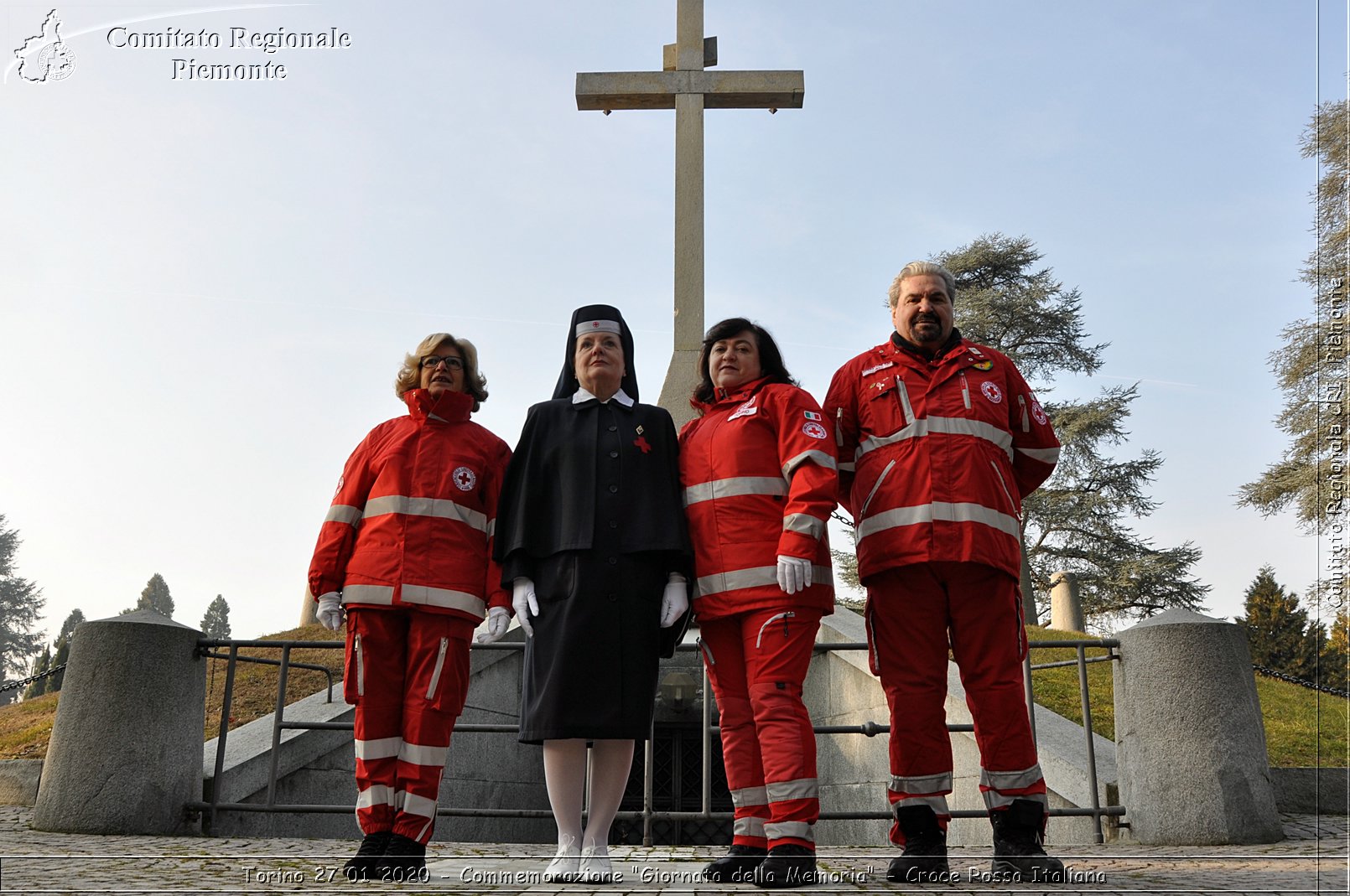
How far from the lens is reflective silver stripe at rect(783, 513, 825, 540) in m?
3.77

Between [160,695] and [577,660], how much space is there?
347cm

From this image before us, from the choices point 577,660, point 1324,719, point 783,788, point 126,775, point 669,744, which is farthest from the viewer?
point 669,744

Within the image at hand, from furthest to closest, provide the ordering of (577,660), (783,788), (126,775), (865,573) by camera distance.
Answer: (126,775)
(865,573)
(577,660)
(783,788)

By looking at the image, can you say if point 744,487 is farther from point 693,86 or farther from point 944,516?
point 693,86

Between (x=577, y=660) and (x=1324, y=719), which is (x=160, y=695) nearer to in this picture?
(x=577, y=660)

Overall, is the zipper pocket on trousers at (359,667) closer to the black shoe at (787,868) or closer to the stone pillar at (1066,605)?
the black shoe at (787,868)

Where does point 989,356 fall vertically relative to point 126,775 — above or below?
above

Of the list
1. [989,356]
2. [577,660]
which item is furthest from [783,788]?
[989,356]

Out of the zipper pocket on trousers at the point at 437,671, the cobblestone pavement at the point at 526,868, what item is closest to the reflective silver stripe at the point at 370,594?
the zipper pocket on trousers at the point at 437,671

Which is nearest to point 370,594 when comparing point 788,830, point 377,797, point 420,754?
point 420,754

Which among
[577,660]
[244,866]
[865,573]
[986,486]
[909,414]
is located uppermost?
[909,414]

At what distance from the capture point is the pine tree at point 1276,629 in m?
17.1

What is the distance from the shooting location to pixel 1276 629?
18.0 m

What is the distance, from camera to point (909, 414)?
419cm
